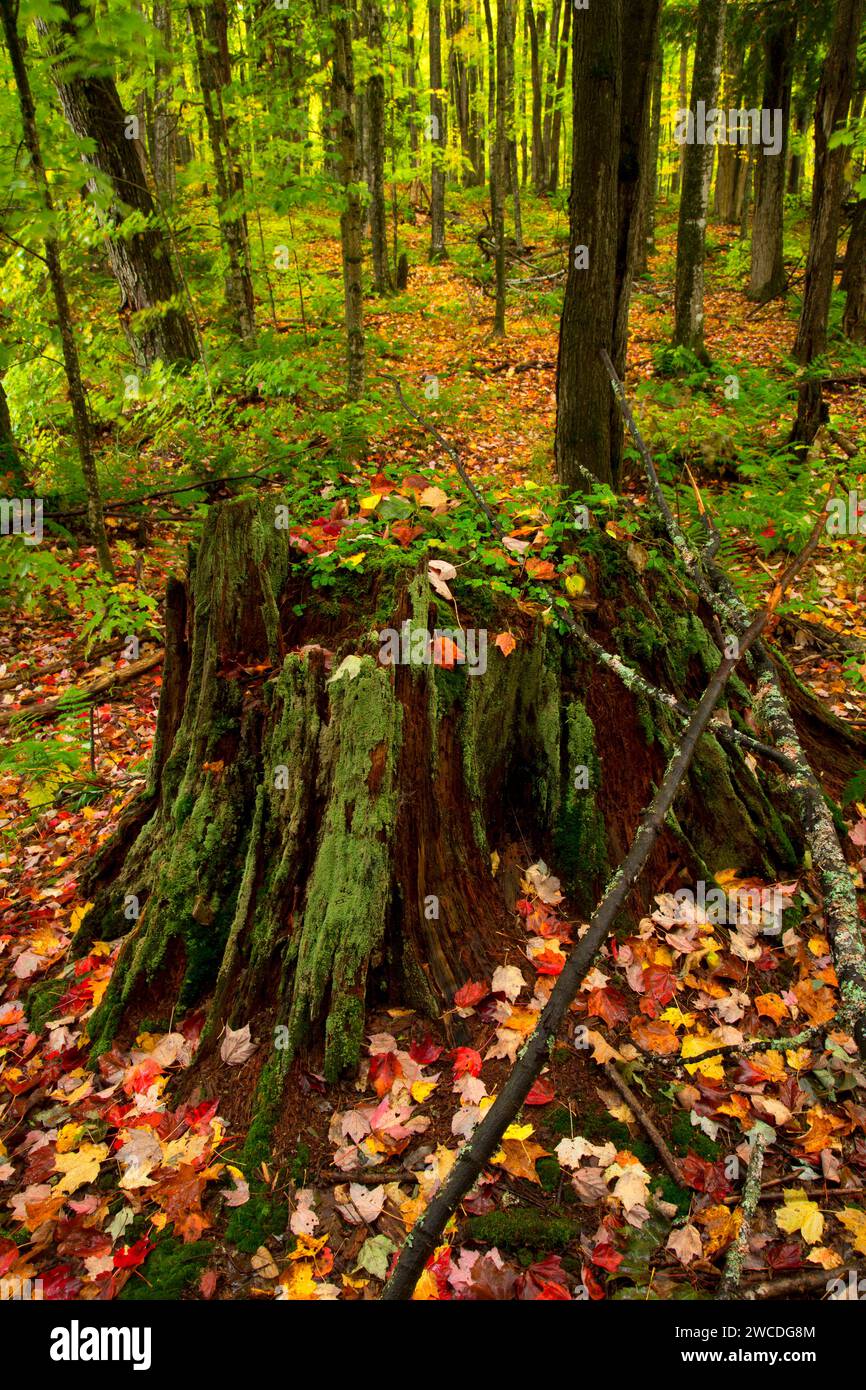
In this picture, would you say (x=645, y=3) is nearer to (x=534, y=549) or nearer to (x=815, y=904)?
(x=534, y=549)

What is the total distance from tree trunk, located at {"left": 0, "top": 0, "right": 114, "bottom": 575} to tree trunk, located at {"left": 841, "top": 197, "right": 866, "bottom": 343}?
11.6m

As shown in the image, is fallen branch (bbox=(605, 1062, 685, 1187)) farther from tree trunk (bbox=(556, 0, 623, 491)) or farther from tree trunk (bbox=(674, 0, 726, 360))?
tree trunk (bbox=(674, 0, 726, 360))

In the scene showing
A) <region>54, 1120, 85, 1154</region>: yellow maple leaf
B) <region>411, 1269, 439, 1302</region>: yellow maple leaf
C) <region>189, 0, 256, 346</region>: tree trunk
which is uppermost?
<region>189, 0, 256, 346</region>: tree trunk

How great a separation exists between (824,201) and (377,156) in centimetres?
1222

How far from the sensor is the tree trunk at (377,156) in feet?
51.8

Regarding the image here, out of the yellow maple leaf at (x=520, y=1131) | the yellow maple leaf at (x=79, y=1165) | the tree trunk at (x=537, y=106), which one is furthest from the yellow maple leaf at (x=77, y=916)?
the tree trunk at (x=537, y=106)

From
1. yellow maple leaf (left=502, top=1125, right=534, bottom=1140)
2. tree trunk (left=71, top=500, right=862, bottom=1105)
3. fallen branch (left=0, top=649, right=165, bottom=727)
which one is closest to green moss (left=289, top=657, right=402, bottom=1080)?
tree trunk (left=71, top=500, right=862, bottom=1105)

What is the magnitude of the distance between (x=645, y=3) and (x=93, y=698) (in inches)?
241

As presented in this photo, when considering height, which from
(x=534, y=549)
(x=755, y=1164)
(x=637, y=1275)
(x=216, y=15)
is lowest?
(x=637, y=1275)

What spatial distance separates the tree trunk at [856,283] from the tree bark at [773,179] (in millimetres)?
3109

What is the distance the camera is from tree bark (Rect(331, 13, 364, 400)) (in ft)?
24.6
